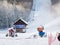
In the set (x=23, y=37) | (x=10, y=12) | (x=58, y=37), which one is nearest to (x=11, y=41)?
(x=23, y=37)

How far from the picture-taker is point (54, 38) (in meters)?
1.44

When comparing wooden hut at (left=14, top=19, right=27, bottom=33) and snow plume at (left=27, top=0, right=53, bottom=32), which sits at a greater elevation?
snow plume at (left=27, top=0, right=53, bottom=32)

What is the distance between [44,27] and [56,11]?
0.42ft

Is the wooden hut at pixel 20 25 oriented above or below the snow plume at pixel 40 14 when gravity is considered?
below

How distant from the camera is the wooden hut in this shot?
1.46m

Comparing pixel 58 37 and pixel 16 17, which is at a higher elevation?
pixel 16 17

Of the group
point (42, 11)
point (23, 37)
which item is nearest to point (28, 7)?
point (42, 11)

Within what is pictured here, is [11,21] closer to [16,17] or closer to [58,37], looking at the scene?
[16,17]

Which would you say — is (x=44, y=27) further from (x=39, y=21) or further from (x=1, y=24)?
(x=1, y=24)

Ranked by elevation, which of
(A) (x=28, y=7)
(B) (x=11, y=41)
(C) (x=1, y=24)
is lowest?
(B) (x=11, y=41)

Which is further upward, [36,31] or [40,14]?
[40,14]

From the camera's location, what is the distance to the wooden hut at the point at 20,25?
1.46 m

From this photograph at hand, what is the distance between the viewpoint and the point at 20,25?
147 centimetres

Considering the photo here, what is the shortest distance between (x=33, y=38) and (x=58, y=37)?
157 millimetres
